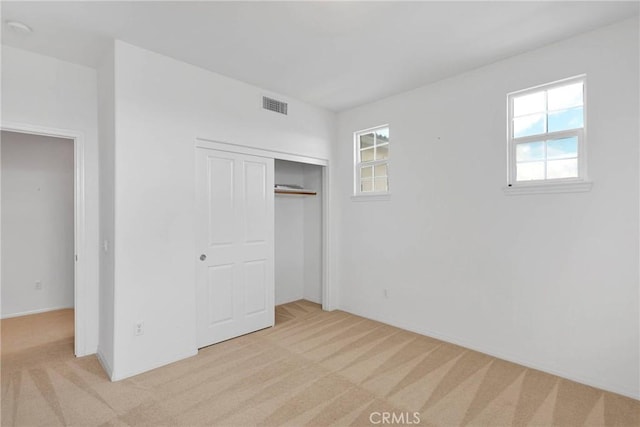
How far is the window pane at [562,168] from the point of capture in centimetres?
263

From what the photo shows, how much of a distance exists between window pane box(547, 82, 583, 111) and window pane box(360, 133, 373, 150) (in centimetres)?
197

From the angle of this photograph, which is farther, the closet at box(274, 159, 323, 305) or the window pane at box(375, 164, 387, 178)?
the closet at box(274, 159, 323, 305)

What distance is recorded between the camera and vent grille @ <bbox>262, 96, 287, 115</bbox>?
143 inches

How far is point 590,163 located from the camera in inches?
→ 98.3

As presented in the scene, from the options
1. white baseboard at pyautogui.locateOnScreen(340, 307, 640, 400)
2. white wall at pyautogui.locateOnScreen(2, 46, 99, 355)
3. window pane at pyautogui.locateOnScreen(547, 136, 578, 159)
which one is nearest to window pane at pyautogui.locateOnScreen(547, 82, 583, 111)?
window pane at pyautogui.locateOnScreen(547, 136, 578, 159)

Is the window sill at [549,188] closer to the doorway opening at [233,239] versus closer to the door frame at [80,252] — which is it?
the doorway opening at [233,239]

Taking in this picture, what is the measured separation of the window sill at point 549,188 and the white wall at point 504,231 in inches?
1.7

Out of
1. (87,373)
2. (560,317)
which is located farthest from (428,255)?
(87,373)

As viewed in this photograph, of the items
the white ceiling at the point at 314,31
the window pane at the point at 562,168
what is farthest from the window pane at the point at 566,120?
the white ceiling at the point at 314,31

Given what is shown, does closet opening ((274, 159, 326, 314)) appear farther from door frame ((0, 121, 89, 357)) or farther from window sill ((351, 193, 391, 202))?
door frame ((0, 121, 89, 357))

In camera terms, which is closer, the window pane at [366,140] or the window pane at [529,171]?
the window pane at [529,171]

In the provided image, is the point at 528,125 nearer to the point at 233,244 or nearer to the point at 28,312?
the point at 233,244

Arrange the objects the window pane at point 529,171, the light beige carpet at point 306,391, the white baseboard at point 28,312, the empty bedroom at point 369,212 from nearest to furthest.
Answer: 1. the light beige carpet at point 306,391
2. the empty bedroom at point 369,212
3. the window pane at point 529,171
4. the white baseboard at point 28,312

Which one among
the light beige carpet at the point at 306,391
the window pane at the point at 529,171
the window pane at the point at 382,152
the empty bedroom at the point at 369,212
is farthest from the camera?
the window pane at the point at 382,152
